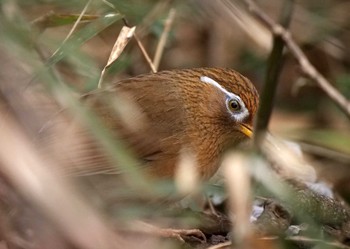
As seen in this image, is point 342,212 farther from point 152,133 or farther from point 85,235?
point 85,235

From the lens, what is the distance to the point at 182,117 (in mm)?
4289

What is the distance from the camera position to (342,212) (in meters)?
3.45

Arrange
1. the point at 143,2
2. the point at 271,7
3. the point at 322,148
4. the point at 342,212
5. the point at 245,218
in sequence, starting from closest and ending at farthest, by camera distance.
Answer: the point at 245,218
the point at 342,212
the point at 143,2
the point at 322,148
the point at 271,7

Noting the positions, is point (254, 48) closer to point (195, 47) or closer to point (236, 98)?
point (195, 47)

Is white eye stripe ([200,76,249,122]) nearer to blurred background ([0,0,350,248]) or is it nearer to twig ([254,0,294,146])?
blurred background ([0,0,350,248])

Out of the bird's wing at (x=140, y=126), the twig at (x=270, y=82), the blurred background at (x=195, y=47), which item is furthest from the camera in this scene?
the bird's wing at (x=140, y=126)

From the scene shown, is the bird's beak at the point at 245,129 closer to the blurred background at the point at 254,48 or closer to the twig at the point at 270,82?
the blurred background at the point at 254,48

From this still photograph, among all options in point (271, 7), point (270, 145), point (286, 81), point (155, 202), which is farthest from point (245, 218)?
point (286, 81)

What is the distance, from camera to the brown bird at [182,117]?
3.91 metres

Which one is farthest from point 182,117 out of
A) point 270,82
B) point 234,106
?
point 270,82

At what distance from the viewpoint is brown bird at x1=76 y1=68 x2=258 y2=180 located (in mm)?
3908

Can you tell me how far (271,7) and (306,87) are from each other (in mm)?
671

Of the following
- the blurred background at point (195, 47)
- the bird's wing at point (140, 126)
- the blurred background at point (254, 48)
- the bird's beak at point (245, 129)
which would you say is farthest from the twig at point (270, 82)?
the bird's beak at point (245, 129)

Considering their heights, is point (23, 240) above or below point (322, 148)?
above
